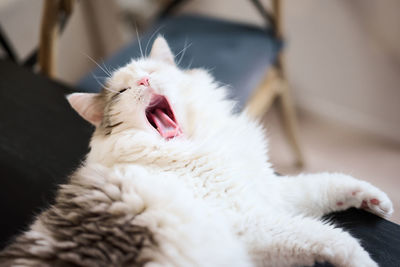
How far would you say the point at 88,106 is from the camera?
862 millimetres

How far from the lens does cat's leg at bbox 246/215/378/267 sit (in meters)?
0.61

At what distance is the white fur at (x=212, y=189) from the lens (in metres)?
0.64

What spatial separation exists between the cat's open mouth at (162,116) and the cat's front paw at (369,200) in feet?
1.32

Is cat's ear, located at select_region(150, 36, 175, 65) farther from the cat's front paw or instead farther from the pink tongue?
the cat's front paw

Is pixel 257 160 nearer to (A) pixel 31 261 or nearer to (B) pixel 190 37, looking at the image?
Result: (A) pixel 31 261

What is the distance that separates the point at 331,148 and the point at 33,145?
158 centimetres

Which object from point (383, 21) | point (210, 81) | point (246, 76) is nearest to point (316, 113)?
point (383, 21)

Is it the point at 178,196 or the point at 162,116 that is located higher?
the point at 162,116

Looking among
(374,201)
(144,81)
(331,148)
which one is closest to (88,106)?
(144,81)

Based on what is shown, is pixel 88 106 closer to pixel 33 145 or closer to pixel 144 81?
pixel 144 81

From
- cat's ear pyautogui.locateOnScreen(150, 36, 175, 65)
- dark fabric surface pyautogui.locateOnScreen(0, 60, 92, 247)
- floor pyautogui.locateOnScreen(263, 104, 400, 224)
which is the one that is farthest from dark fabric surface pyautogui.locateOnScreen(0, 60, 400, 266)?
floor pyautogui.locateOnScreen(263, 104, 400, 224)

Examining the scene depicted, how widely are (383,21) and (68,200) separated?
1.69m

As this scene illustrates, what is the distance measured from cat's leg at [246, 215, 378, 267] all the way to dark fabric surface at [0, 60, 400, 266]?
144 mm

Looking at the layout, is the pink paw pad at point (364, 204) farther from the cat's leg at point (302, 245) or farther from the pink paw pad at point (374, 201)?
the cat's leg at point (302, 245)
